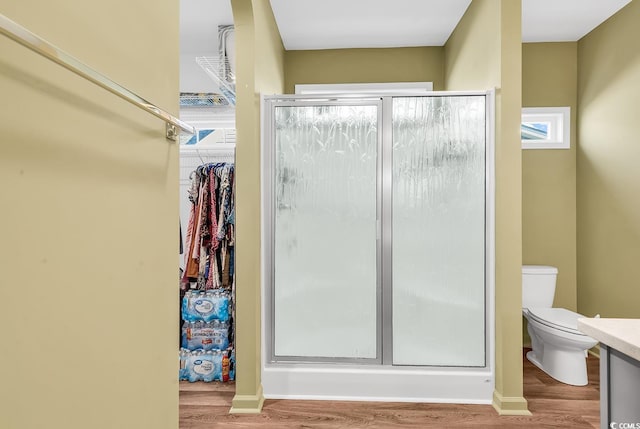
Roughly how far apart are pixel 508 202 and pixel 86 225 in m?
2.16

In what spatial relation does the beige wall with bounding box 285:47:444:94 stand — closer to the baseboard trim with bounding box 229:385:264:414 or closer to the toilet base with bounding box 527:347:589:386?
the toilet base with bounding box 527:347:589:386

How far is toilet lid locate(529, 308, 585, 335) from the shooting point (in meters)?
2.30

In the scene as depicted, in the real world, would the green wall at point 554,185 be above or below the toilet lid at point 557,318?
above

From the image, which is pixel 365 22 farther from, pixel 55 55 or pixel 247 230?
pixel 55 55

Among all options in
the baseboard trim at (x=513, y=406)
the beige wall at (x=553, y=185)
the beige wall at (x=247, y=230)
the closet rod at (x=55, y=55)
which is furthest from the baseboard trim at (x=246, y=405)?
the beige wall at (x=553, y=185)

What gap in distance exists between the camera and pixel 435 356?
2.25 metres

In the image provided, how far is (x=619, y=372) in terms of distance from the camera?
823 mm

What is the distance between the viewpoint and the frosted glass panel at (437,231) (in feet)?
7.30

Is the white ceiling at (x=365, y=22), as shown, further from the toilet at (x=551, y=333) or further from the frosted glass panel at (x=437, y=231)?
the toilet at (x=551, y=333)

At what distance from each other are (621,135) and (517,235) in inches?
53.3

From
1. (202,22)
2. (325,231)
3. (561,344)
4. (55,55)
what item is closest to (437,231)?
(325,231)

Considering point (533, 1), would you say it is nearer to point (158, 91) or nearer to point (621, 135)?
point (621, 135)

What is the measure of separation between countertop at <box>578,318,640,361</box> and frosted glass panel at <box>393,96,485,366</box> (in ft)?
4.20

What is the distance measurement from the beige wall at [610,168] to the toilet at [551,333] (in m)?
0.34
